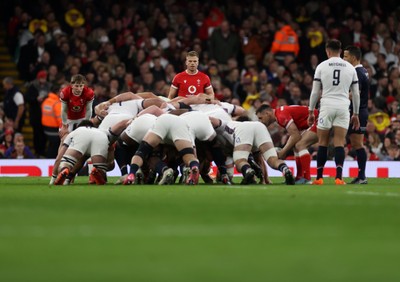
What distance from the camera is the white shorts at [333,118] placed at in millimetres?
15445

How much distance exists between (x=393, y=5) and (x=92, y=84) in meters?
9.82

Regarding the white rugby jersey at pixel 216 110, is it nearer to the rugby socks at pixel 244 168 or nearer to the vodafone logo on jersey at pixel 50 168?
the rugby socks at pixel 244 168

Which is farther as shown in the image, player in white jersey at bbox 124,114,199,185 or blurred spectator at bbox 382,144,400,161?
blurred spectator at bbox 382,144,400,161

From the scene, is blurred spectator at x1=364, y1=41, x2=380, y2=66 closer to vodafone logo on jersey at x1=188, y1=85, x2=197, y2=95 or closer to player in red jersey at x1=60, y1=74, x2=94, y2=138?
vodafone logo on jersey at x1=188, y1=85, x2=197, y2=95

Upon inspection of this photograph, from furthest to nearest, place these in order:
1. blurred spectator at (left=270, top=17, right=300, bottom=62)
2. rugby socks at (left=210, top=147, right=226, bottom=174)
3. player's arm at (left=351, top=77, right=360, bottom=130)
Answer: blurred spectator at (left=270, top=17, right=300, bottom=62) < rugby socks at (left=210, top=147, right=226, bottom=174) < player's arm at (left=351, top=77, right=360, bottom=130)

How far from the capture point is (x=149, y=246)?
674 cm

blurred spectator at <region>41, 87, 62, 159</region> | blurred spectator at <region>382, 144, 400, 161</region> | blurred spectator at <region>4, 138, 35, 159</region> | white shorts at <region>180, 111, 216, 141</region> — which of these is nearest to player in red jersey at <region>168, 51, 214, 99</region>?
white shorts at <region>180, 111, 216, 141</region>

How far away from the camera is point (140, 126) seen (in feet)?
50.7

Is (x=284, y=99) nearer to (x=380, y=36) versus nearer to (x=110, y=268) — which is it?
(x=380, y=36)

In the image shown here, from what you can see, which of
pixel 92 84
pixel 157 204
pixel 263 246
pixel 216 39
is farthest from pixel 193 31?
pixel 263 246

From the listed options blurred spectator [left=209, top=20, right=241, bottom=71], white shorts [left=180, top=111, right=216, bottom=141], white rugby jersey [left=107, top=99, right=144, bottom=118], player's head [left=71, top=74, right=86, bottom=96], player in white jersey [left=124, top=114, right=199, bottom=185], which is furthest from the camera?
blurred spectator [left=209, top=20, right=241, bottom=71]

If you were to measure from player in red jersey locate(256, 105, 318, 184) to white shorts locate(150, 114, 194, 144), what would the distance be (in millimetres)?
2010

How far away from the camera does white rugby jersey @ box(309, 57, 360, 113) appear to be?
15.4 metres

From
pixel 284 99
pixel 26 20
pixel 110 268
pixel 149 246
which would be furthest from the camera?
pixel 26 20
